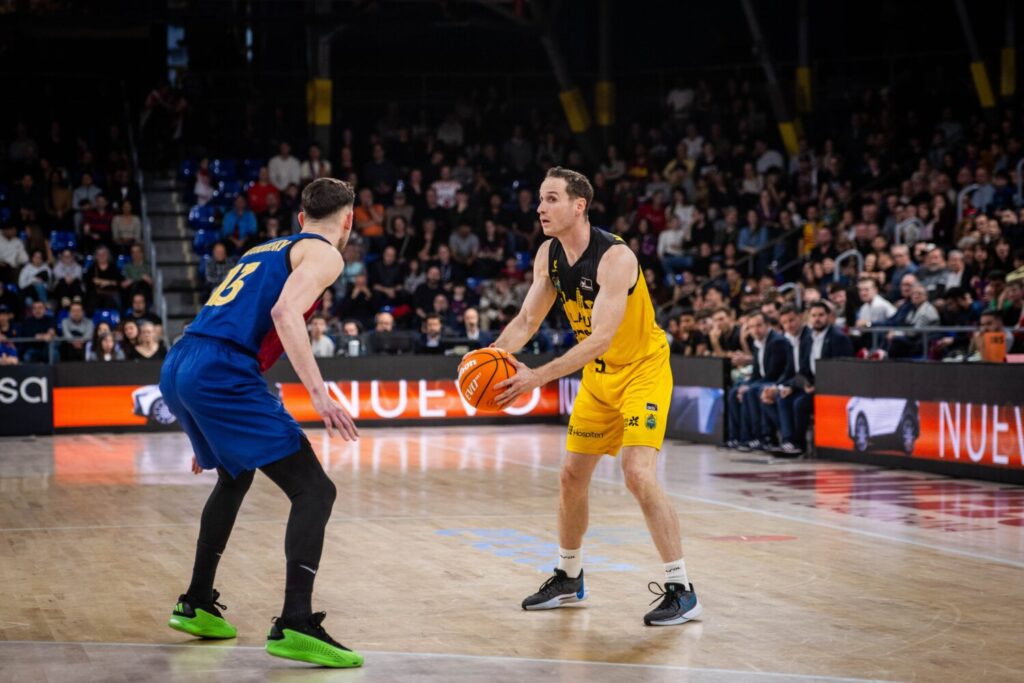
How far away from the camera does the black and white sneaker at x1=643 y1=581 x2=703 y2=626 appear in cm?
681

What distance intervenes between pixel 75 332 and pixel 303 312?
1557 centimetres

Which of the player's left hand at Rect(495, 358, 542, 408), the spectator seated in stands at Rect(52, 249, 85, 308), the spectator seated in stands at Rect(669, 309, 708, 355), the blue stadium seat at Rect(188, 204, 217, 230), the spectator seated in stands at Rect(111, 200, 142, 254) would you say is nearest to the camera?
the player's left hand at Rect(495, 358, 542, 408)

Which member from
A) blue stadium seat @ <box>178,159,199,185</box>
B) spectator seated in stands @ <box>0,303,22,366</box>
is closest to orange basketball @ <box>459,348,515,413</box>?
spectator seated in stands @ <box>0,303,22,366</box>

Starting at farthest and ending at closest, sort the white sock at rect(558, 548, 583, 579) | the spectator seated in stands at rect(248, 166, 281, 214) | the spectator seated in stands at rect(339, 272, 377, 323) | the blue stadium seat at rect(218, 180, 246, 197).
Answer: the blue stadium seat at rect(218, 180, 246, 197)
the spectator seated in stands at rect(248, 166, 281, 214)
the spectator seated in stands at rect(339, 272, 377, 323)
the white sock at rect(558, 548, 583, 579)

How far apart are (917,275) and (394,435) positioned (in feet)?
23.7

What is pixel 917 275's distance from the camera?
60.2 ft

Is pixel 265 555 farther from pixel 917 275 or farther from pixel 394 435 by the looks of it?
pixel 917 275

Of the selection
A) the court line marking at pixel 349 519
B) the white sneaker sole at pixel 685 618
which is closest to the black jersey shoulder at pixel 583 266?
the white sneaker sole at pixel 685 618

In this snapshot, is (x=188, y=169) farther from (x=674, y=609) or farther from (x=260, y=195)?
(x=674, y=609)

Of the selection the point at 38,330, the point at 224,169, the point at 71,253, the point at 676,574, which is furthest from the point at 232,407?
the point at 224,169

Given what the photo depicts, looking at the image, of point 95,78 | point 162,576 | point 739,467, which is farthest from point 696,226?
point 162,576

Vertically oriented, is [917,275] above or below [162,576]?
A: above

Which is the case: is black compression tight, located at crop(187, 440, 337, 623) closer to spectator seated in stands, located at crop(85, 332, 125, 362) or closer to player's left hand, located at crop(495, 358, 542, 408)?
player's left hand, located at crop(495, 358, 542, 408)

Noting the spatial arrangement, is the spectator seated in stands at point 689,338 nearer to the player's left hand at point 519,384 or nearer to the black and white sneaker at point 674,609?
the black and white sneaker at point 674,609
